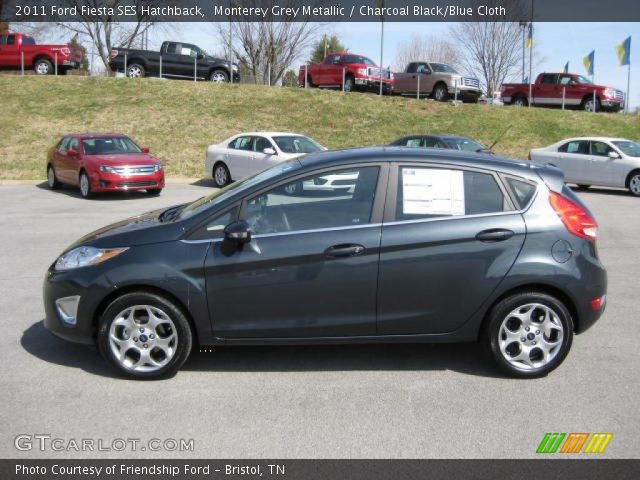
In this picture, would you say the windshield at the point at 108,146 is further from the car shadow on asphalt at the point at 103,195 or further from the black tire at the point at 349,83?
the black tire at the point at 349,83

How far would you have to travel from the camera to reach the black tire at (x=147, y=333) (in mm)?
4648

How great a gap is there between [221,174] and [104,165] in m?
3.82

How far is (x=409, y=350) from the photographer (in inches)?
213

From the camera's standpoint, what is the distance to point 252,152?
58.4 ft

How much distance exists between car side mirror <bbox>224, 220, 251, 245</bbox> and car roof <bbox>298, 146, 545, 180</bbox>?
0.68 meters

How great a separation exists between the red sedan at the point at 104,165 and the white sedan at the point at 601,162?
995 cm

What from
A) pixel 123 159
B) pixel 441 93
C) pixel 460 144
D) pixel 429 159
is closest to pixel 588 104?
pixel 441 93

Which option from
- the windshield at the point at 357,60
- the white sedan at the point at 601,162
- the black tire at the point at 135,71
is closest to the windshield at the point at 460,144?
the white sedan at the point at 601,162

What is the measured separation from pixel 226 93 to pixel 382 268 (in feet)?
85.8

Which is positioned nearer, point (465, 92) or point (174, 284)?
point (174, 284)
